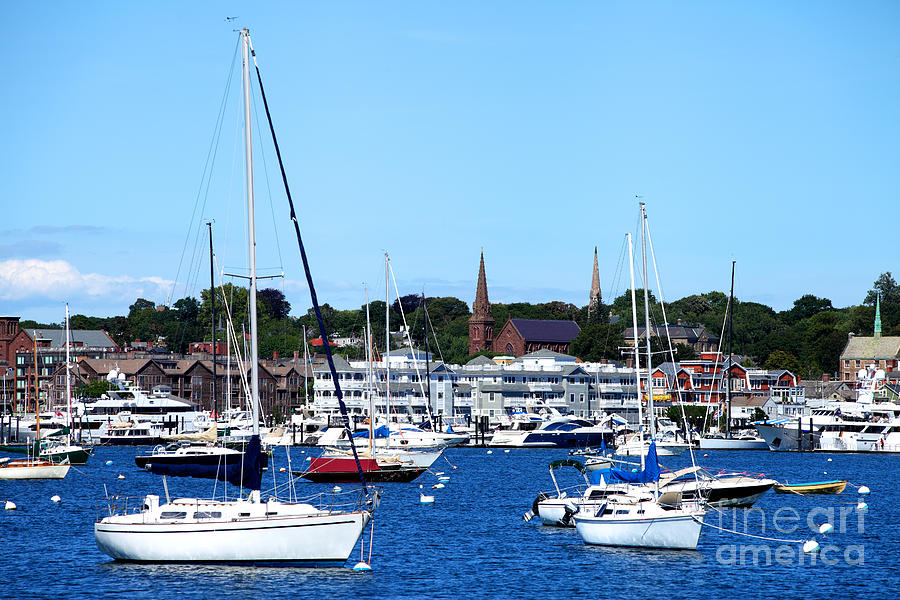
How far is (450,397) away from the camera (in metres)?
154

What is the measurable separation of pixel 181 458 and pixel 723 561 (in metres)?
46.6

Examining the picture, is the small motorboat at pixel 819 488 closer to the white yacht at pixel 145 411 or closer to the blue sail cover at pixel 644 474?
the blue sail cover at pixel 644 474

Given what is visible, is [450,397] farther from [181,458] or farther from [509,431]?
[181,458]

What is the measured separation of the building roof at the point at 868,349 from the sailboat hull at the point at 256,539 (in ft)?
570

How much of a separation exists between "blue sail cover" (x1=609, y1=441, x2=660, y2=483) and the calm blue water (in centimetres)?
288

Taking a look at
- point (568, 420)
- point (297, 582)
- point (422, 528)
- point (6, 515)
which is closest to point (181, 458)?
point (6, 515)

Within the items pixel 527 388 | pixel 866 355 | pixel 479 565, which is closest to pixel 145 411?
pixel 527 388

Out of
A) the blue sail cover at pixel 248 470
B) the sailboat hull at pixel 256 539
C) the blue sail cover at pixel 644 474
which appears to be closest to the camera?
the sailboat hull at pixel 256 539

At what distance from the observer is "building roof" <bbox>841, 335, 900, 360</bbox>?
644ft

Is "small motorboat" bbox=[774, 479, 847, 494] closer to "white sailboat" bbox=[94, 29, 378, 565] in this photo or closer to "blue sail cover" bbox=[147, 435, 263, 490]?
"white sailboat" bbox=[94, 29, 378, 565]

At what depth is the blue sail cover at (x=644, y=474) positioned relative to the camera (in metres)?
44.6

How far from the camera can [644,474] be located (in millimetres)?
44875

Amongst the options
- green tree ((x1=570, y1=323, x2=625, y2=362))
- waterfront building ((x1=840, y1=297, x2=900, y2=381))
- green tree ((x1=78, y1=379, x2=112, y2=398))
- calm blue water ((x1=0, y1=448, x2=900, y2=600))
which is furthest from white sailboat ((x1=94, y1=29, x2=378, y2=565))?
waterfront building ((x1=840, y1=297, x2=900, y2=381))

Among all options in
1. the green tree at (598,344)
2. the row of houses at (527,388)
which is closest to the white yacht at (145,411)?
the row of houses at (527,388)
